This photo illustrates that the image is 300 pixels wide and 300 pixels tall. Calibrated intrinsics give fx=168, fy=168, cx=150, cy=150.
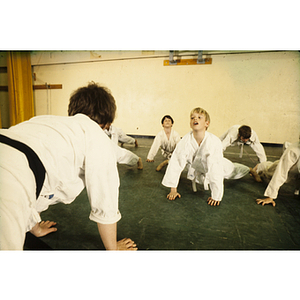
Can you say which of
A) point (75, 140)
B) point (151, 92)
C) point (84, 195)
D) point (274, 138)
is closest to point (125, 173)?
point (84, 195)

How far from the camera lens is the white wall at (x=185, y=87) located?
1313 millimetres

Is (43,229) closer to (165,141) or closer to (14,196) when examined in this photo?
(14,196)

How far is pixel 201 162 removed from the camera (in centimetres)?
154

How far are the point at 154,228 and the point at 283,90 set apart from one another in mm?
1557

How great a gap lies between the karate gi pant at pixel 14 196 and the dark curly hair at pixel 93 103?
322 millimetres

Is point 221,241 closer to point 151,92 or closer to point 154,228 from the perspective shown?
point 154,228

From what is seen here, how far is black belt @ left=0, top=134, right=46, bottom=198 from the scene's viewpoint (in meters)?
0.45

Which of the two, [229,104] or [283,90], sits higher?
[283,90]

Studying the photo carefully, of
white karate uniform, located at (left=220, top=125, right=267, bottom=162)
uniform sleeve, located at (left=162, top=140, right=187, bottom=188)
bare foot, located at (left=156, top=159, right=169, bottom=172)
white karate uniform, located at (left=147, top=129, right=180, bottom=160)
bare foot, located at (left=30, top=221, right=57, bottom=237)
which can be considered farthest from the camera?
bare foot, located at (left=156, top=159, right=169, bottom=172)

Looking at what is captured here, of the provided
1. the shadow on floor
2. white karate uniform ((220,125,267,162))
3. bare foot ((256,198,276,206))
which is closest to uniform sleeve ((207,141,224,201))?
the shadow on floor

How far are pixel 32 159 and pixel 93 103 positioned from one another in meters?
0.34

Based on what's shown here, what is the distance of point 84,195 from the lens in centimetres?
153

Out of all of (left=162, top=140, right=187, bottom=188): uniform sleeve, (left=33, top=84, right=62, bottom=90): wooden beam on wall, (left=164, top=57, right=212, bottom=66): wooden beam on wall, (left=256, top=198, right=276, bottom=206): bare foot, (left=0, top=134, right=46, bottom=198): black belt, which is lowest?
(left=256, top=198, right=276, bottom=206): bare foot

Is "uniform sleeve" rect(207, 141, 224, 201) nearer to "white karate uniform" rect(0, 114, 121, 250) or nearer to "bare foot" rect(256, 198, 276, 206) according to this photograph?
"bare foot" rect(256, 198, 276, 206)
